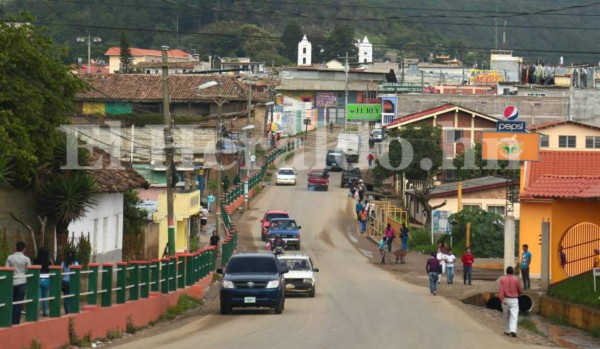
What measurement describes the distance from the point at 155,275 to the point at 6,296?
13021 mm

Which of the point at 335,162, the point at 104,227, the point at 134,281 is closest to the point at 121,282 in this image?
the point at 134,281

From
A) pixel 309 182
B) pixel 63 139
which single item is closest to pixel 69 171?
pixel 63 139

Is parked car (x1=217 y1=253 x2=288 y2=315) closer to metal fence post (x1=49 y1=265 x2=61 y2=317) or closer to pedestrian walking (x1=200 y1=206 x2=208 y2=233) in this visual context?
metal fence post (x1=49 y1=265 x2=61 y2=317)

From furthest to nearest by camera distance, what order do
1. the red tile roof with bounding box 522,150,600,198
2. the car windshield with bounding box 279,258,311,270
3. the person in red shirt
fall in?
the person in red shirt
the red tile roof with bounding box 522,150,600,198
the car windshield with bounding box 279,258,311,270

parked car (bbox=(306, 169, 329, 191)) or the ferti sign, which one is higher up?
the ferti sign

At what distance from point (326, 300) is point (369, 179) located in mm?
60068

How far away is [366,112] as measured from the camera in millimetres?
134250

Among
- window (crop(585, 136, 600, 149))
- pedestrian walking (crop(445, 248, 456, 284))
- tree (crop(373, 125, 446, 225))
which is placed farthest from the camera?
tree (crop(373, 125, 446, 225))

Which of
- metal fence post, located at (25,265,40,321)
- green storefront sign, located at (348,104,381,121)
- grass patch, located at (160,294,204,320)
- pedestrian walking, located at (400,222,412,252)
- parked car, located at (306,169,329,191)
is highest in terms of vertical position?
green storefront sign, located at (348,104,381,121)

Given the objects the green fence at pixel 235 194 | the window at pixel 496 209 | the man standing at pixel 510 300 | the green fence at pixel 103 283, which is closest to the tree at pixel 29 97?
the green fence at pixel 103 283

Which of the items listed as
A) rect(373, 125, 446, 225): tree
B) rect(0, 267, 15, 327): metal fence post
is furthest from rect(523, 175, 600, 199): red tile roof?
rect(373, 125, 446, 225): tree

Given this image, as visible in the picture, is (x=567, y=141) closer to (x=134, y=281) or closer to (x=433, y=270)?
(x=433, y=270)

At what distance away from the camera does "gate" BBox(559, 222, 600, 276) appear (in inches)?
1622

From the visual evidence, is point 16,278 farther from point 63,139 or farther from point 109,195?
point 109,195
